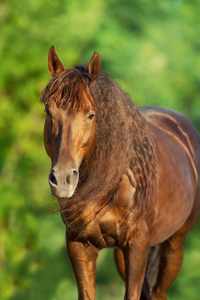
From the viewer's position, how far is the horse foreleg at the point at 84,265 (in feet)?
11.8

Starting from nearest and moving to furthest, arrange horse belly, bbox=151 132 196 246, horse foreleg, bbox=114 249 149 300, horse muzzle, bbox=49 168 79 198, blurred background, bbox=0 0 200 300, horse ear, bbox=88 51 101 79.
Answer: horse muzzle, bbox=49 168 79 198 < horse ear, bbox=88 51 101 79 < horse belly, bbox=151 132 196 246 < horse foreleg, bbox=114 249 149 300 < blurred background, bbox=0 0 200 300

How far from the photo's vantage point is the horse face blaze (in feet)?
9.39

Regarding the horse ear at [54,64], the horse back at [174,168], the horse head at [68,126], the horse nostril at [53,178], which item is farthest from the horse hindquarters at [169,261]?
the horse nostril at [53,178]

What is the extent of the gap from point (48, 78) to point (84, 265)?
9.51 m

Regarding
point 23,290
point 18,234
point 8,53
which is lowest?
point 23,290

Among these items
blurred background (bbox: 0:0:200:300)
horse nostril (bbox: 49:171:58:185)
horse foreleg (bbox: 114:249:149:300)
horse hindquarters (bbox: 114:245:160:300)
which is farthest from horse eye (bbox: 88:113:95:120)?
blurred background (bbox: 0:0:200:300)

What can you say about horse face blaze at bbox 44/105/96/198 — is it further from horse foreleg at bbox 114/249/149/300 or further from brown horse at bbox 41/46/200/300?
horse foreleg at bbox 114/249/149/300

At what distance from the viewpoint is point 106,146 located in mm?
3293

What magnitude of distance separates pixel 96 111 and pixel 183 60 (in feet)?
31.0

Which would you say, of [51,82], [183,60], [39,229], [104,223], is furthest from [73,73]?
[183,60]

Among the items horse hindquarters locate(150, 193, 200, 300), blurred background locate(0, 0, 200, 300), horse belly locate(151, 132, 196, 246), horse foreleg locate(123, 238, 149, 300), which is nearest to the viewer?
horse foreleg locate(123, 238, 149, 300)

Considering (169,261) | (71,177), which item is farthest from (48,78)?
(71,177)

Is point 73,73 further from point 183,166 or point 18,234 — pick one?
point 18,234

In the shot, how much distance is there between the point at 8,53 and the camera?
12609 millimetres
